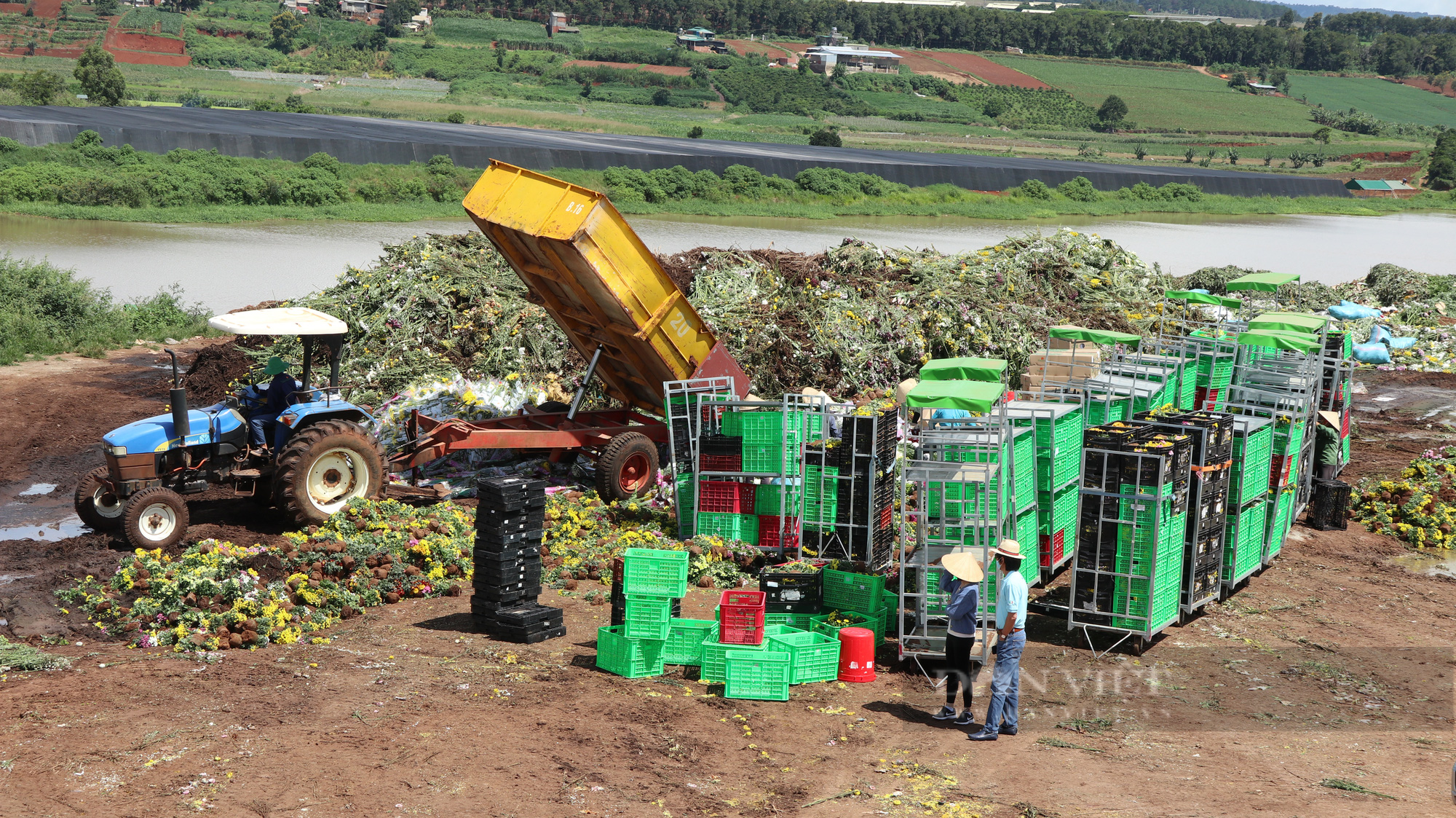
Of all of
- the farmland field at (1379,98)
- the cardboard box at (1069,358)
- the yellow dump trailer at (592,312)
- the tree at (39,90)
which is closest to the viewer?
the yellow dump trailer at (592,312)

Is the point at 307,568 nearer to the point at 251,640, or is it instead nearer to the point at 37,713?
the point at 251,640

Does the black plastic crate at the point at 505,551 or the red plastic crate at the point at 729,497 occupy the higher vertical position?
the black plastic crate at the point at 505,551

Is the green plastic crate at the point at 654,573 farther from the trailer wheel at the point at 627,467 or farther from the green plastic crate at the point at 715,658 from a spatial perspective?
the trailer wheel at the point at 627,467

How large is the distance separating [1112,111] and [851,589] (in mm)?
118623

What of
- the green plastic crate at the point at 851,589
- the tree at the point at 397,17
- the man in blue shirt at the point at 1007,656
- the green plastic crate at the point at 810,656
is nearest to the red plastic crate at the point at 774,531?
the green plastic crate at the point at 851,589

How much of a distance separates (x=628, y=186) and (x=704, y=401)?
37.9 metres

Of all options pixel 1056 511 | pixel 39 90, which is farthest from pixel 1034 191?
pixel 39 90

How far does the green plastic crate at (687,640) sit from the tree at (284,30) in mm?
120576

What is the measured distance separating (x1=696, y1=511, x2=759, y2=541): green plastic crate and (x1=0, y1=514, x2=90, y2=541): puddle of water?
638 cm

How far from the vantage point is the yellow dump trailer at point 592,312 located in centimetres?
1275

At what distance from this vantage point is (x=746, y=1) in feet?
542

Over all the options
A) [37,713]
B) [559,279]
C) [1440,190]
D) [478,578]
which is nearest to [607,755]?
[478,578]

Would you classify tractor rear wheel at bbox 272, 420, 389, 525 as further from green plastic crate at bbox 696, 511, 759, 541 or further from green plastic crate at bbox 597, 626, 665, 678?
green plastic crate at bbox 597, 626, 665, 678

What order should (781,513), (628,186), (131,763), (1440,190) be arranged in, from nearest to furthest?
(131,763) < (781,513) < (628,186) < (1440,190)
